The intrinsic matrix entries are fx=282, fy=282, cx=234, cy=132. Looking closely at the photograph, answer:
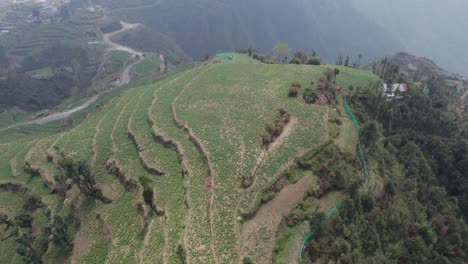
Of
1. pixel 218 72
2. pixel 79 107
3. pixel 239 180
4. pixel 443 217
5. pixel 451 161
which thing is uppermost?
pixel 218 72

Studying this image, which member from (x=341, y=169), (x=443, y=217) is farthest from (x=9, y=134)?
(x=443, y=217)

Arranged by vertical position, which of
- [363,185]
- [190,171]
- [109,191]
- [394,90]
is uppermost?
[394,90]

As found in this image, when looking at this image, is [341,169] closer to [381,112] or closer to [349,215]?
[349,215]

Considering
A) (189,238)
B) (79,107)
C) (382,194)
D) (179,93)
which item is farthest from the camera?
(79,107)

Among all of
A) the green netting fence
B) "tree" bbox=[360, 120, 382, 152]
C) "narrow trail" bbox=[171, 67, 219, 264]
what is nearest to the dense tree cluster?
"tree" bbox=[360, 120, 382, 152]

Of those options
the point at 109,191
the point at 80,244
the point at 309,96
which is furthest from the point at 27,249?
the point at 309,96

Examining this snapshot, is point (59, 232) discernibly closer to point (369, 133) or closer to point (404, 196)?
point (369, 133)
